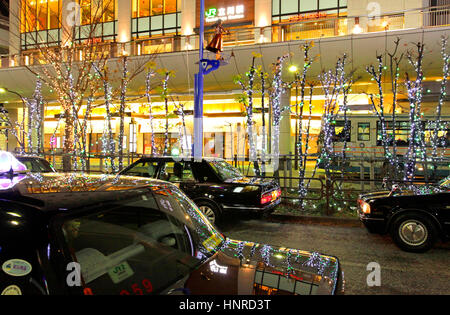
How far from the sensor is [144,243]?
2.76 meters

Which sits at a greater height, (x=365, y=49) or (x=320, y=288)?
(x=365, y=49)

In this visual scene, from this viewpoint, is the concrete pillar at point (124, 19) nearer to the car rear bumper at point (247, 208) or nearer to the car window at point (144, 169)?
the car window at point (144, 169)

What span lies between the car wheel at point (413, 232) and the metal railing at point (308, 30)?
1514 cm

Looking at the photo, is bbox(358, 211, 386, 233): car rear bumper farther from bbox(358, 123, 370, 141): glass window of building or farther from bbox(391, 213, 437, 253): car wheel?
bbox(358, 123, 370, 141): glass window of building

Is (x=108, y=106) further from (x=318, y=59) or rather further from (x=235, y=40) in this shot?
(x=318, y=59)

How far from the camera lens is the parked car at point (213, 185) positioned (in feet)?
23.3

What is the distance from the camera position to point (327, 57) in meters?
18.4

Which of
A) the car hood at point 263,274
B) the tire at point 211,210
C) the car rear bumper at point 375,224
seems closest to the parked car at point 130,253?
the car hood at point 263,274

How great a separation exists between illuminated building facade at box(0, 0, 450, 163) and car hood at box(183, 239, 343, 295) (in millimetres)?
10621

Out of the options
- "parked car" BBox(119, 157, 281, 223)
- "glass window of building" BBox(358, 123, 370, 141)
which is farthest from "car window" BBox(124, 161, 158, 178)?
"glass window of building" BBox(358, 123, 370, 141)

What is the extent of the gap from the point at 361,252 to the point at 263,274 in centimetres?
425

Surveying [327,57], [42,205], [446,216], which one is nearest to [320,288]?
[42,205]
